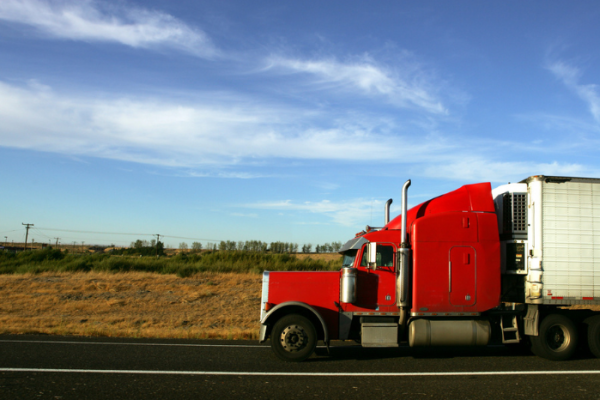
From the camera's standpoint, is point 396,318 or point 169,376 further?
point 396,318

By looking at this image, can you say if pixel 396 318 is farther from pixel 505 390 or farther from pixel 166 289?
pixel 166 289

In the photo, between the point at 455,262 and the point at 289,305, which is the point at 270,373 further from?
the point at 455,262

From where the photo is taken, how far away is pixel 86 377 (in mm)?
6906

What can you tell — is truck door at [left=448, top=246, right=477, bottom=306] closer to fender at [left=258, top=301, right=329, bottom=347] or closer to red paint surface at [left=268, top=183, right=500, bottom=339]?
red paint surface at [left=268, top=183, right=500, bottom=339]

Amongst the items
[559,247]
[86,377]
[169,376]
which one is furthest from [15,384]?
[559,247]

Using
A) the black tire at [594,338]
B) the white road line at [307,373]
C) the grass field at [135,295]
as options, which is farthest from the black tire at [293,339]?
the black tire at [594,338]

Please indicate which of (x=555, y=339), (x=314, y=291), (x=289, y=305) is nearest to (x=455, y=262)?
(x=555, y=339)

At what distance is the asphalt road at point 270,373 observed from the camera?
632cm

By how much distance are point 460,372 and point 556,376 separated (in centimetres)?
156

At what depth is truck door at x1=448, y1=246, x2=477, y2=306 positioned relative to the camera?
883 centimetres

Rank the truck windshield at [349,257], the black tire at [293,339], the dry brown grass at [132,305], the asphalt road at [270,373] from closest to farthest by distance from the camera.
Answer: the asphalt road at [270,373]
the black tire at [293,339]
the truck windshield at [349,257]
the dry brown grass at [132,305]

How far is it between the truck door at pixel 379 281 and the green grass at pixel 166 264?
22508 millimetres

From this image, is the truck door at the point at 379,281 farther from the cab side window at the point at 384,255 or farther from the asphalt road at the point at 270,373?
the asphalt road at the point at 270,373

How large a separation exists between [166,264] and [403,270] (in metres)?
31.1
